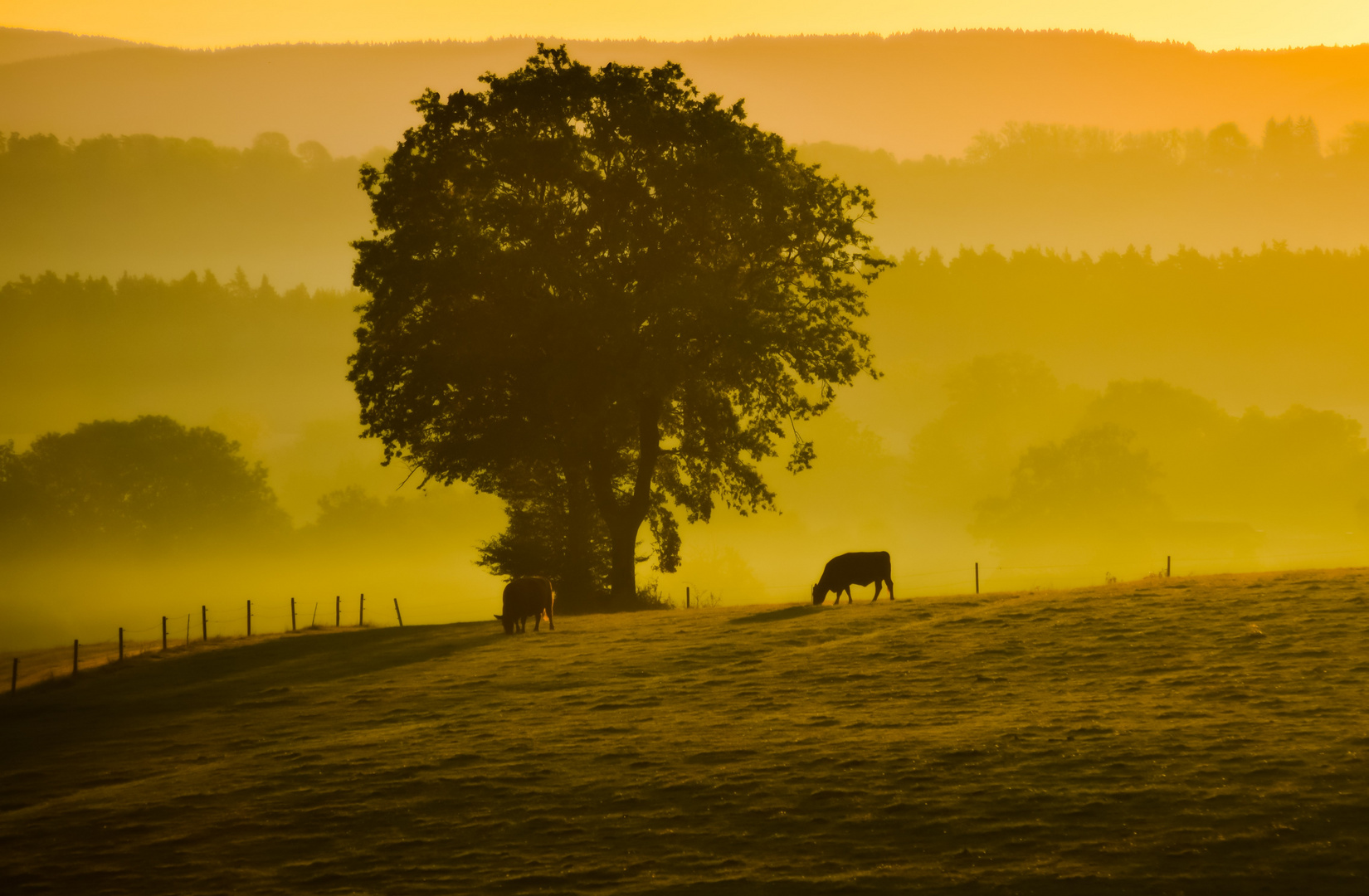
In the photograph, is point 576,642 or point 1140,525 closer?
point 576,642

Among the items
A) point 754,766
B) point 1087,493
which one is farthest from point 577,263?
point 1087,493

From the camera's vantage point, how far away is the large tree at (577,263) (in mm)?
40656

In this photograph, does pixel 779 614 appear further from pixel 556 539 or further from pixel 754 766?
pixel 754 766

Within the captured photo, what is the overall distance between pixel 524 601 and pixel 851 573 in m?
10.2

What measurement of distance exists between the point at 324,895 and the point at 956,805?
7635 mm

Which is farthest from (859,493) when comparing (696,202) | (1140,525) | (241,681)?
(241,681)

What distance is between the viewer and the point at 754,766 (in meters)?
17.6

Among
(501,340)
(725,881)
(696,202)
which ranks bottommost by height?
(725,881)

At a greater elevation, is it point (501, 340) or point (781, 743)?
point (501, 340)

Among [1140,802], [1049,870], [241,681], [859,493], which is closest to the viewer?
[1049,870]

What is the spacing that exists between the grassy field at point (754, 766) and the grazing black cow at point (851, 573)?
304 inches

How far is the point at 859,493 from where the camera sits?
164 m

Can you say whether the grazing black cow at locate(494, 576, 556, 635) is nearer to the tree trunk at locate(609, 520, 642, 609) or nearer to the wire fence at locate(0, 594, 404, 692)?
the wire fence at locate(0, 594, 404, 692)

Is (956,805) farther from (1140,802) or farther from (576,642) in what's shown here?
(576,642)
